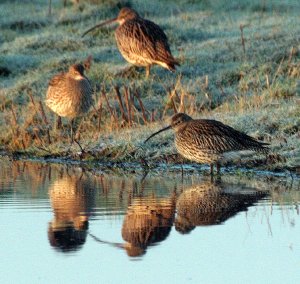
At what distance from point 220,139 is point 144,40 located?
22.2ft

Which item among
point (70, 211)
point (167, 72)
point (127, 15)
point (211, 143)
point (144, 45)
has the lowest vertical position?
point (167, 72)

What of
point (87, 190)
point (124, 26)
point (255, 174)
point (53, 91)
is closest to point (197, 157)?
point (255, 174)

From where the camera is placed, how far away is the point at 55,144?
1441 cm

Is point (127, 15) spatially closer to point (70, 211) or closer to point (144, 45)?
point (144, 45)

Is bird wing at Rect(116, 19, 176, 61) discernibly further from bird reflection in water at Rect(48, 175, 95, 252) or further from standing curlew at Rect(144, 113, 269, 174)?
bird reflection in water at Rect(48, 175, 95, 252)

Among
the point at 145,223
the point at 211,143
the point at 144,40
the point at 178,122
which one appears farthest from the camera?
the point at 144,40

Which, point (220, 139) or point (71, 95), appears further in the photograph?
point (71, 95)

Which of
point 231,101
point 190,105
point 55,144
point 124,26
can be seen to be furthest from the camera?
point 124,26

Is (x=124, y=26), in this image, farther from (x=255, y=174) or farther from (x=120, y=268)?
(x=120, y=268)

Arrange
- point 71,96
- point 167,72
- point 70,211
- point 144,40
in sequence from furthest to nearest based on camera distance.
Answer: point 167,72 → point 144,40 → point 71,96 → point 70,211

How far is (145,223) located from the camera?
352 inches

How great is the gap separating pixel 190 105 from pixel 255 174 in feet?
11.6

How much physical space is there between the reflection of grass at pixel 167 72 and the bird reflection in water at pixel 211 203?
1390 millimetres

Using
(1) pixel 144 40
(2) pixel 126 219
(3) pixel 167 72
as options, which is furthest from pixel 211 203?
(3) pixel 167 72
